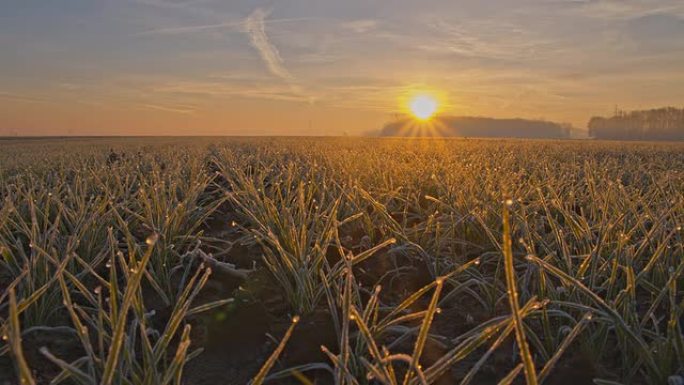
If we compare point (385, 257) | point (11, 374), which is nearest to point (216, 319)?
point (11, 374)

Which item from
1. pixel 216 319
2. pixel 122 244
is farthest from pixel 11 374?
pixel 122 244

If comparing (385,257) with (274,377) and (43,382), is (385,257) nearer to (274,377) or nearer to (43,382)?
(274,377)

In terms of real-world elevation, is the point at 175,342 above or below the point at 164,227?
below

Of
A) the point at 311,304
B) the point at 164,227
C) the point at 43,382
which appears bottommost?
the point at 43,382

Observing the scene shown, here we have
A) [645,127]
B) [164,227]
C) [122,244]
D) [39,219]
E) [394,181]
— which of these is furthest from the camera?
[645,127]

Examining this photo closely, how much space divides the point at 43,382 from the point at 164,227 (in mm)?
866

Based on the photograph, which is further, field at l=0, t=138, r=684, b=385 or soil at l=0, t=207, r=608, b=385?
soil at l=0, t=207, r=608, b=385

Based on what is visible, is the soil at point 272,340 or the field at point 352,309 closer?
the field at point 352,309

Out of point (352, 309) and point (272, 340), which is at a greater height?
point (352, 309)

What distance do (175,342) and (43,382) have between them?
0.38 m

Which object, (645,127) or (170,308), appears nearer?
(170,308)

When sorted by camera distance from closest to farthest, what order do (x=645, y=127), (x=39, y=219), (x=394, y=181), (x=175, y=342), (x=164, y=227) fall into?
(x=175, y=342) < (x=164, y=227) < (x=39, y=219) < (x=394, y=181) < (x=645, y=127)

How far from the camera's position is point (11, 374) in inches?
59.2

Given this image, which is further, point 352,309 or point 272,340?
point 272,340
